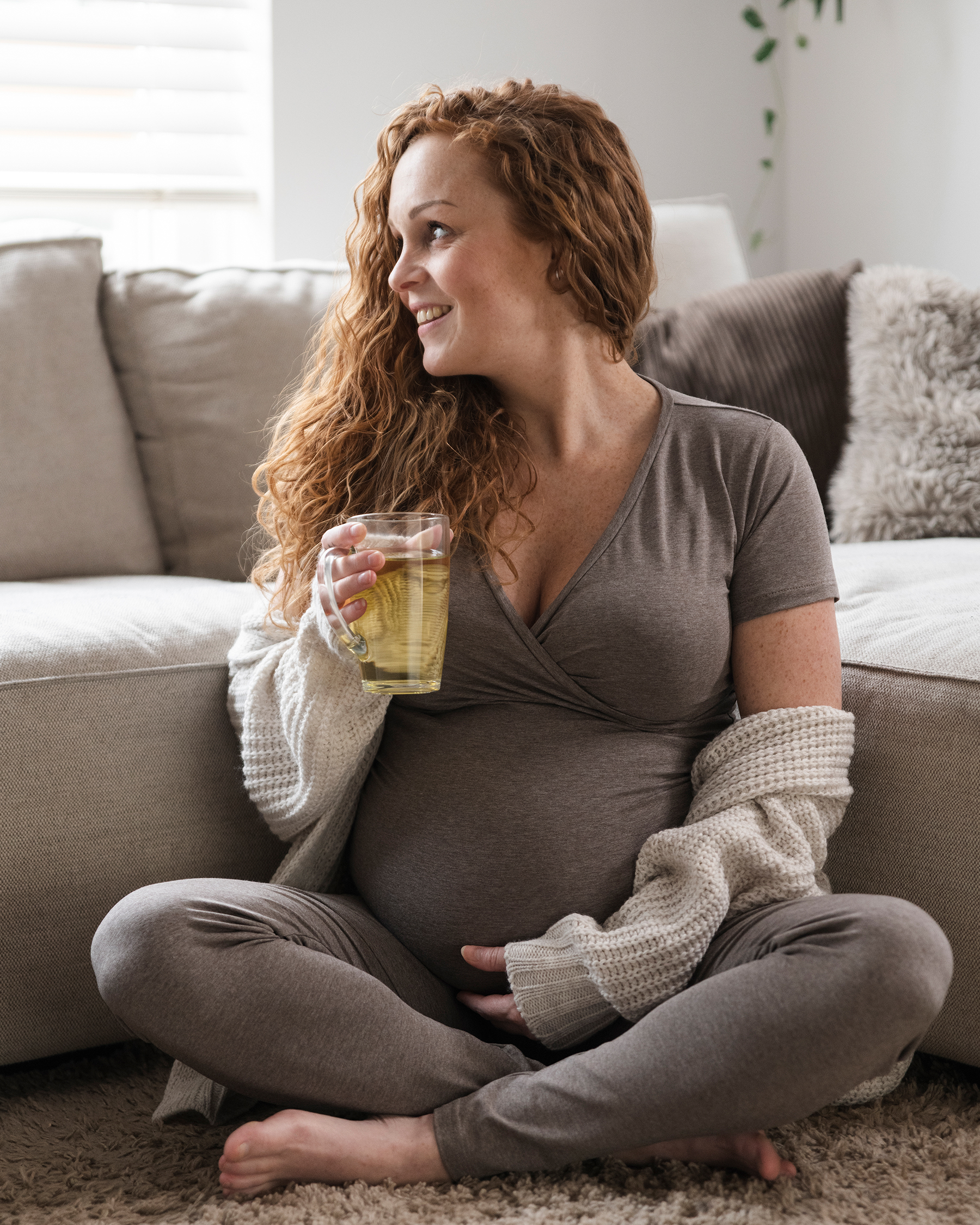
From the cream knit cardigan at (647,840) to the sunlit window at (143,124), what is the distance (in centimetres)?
149

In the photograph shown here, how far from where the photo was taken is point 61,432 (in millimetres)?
1784

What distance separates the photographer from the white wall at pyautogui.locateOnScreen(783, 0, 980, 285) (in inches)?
96.1

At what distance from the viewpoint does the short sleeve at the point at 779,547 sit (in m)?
1.14

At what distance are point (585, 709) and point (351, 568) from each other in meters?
0.29

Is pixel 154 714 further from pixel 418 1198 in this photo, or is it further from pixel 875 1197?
pixel 875 1197

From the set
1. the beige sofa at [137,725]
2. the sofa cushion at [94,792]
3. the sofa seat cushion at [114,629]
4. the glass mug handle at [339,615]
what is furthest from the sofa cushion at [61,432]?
the glass mug handle at [339,615]

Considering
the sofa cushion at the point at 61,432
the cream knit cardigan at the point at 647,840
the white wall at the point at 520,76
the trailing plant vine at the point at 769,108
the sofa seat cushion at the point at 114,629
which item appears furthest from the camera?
the trailing plant vine at the point at 769,108

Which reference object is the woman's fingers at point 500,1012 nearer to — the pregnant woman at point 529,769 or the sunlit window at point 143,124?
the pregnant woman at point 529,769

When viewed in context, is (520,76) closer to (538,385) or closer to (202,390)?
(202,390)

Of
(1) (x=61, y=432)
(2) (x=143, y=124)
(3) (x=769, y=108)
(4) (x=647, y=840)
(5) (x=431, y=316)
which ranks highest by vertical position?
(3) (x=769, y=108)

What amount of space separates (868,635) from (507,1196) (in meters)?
0.65

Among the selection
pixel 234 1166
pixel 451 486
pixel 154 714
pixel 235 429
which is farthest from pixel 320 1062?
pixel 235 429

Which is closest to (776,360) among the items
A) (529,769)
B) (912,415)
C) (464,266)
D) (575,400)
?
(912,415)

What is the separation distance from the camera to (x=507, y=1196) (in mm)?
984
